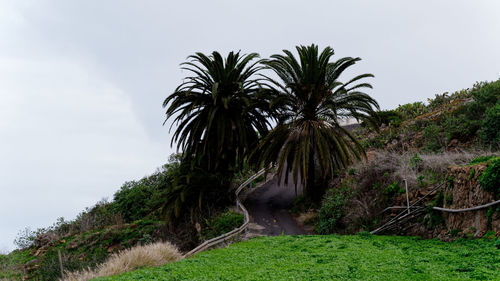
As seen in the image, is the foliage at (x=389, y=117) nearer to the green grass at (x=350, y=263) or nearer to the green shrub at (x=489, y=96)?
the green shrub at (x=489, y=96)

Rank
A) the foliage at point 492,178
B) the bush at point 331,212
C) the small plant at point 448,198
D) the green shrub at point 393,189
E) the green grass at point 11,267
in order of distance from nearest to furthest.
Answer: the foliage at point 492,178
the small plant at point 448,198
the green shrub at point 393,189
the bush at point 331,212
the green grass at point 11,267

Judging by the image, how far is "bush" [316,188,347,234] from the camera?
55.8ft

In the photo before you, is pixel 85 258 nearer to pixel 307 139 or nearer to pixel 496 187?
pixel 307 139

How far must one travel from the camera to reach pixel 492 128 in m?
16.6

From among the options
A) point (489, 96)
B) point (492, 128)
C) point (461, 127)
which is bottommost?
point (492, 128)

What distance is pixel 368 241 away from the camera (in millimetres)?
12992

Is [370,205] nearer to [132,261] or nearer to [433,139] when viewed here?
[433,139]

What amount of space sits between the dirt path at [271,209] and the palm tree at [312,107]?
7.73 ft

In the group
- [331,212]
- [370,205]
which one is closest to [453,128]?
[370,205]

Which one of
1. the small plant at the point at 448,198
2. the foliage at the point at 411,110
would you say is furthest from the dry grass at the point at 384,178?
the foliage at the point at 411,110

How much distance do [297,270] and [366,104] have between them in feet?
41.1

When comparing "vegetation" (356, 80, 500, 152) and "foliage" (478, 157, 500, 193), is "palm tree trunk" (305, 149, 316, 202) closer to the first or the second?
"vegetation" (356, 80, 500, 152)

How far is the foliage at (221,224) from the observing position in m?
19.1

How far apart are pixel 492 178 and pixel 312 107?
10489 millimetres
